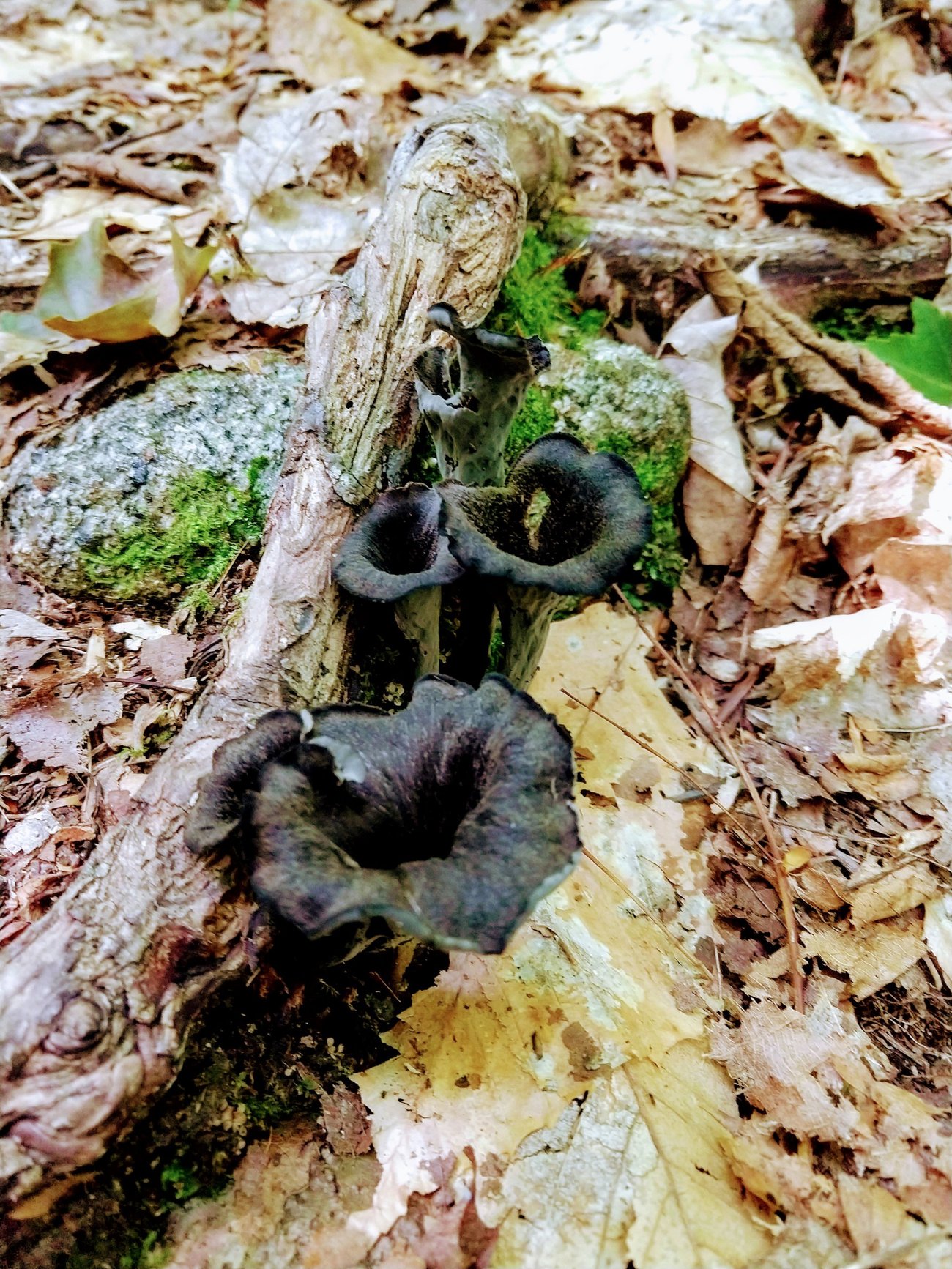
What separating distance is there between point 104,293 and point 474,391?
2.37 metres

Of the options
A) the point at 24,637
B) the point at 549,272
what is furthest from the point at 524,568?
the point at 549,272

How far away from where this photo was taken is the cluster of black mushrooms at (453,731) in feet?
5.97

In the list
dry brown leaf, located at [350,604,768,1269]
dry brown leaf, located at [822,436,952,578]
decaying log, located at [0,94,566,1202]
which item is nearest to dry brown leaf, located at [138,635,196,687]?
decaying log, located at [0,94,566,1202]

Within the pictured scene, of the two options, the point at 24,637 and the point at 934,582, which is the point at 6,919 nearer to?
the point at 24,637

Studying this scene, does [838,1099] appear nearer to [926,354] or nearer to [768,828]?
[768,828]

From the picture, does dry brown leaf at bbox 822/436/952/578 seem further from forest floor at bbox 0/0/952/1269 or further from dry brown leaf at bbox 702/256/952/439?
dry brown leaf at bbox 702/256/952/439

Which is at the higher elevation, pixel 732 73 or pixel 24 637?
pixel 732 73

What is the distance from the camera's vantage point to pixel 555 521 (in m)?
2.79

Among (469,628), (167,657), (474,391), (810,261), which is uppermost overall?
(810,261)

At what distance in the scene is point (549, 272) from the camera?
4.36m

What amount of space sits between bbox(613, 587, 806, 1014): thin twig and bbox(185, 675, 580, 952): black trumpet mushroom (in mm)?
1163

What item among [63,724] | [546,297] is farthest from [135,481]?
Result: [546,297]

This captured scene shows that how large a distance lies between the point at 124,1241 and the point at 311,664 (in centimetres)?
156

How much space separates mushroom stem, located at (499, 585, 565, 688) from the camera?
2.55 metres
